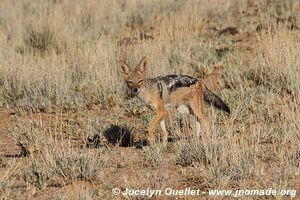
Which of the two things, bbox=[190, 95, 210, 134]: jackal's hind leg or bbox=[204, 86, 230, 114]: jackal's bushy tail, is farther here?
bbox=[204, 86, 230, 114]: jackal's bushy tail

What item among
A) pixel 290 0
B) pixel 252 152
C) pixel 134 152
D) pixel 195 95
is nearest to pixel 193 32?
pixel 290 0

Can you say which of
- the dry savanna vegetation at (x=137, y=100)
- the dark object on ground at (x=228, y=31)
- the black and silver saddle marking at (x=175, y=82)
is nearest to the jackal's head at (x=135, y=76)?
the black and silver saddle marking at (x=175, y=82)

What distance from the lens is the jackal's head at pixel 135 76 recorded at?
328 inches

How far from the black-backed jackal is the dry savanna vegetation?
0.28 m

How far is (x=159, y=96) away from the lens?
841 cm

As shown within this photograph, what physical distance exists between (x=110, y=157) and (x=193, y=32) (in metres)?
8.30

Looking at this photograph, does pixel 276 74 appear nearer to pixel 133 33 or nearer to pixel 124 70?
pixel 124 70

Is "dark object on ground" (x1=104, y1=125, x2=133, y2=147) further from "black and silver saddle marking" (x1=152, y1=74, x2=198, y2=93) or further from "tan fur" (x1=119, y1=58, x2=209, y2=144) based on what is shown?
"black and silver saddle marking" (x1=152, y1=74, x2=198, y2=93)

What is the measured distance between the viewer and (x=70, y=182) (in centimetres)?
654

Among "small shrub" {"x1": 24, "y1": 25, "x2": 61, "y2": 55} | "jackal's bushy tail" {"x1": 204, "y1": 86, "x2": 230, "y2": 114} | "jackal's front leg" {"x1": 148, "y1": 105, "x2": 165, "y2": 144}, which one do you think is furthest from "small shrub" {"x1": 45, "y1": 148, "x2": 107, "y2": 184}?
"small shrub" {"x1": 24, "y1": 25, "x2": 61, "y2": 55}

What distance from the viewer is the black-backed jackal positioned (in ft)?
27.4

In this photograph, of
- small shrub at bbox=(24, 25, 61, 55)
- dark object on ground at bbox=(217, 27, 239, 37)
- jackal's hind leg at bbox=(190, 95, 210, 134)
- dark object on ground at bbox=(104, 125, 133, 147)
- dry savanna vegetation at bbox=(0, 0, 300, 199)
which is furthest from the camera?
dark object on ground at bbox=(217, 27, 239, 37)

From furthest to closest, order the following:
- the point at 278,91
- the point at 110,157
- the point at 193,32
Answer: the point at 193,32
the point at 278,91
the point at 110,157

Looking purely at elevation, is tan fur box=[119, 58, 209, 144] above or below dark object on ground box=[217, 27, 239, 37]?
above
